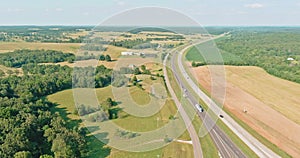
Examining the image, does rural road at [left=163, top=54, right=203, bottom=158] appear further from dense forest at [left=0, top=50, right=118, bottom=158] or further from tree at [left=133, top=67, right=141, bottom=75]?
tree at [left=133, top=67, right=141, bottom=75]

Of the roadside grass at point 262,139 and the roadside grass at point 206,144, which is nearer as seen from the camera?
the roadside grass at point 206,144

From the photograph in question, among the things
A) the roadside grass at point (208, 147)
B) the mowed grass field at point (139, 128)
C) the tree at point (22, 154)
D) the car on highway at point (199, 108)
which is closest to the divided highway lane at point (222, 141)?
the roadside grass at point (208, 147)

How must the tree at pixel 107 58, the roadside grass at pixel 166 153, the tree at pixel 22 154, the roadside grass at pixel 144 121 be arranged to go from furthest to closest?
the tree at pixel 107 58
the roadside grass at pixel 144 121
the roadside grass at pixel 166 153
the tree at pixel 22 154

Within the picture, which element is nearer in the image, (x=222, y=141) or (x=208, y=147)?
(x=208, y=147)

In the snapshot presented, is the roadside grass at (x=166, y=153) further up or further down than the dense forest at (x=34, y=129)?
further down

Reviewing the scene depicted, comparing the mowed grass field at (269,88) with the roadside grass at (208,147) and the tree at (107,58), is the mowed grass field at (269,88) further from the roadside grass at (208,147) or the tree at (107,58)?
the tree at (107,58)

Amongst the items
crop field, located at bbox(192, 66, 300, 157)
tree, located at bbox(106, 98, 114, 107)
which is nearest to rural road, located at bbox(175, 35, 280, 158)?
crop field, located at bbox(192, 66, 300, 157)

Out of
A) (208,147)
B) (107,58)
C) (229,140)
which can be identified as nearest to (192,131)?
(208,147)

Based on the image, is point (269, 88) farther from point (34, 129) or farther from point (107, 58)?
point (34, 129)

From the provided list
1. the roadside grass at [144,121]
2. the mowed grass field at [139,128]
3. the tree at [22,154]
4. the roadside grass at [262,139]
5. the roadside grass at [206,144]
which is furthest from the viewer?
the roadside grass at [144,121]
